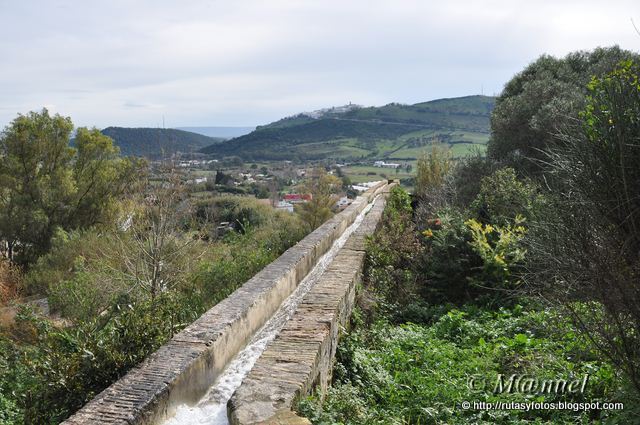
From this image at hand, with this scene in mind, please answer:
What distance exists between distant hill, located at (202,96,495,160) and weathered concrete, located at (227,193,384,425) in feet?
210

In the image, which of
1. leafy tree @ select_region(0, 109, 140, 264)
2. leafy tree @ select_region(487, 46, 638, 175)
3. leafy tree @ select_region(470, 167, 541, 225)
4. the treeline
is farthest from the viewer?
leafy tree @ select_region(0, 109, 140, 264)

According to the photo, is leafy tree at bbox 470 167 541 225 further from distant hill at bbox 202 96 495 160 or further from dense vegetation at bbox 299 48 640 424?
distant hill at bbox 202 96 495 160

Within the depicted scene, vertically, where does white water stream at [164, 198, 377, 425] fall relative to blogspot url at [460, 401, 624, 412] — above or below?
above

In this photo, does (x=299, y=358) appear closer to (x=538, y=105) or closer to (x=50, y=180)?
(x=538, y=105)

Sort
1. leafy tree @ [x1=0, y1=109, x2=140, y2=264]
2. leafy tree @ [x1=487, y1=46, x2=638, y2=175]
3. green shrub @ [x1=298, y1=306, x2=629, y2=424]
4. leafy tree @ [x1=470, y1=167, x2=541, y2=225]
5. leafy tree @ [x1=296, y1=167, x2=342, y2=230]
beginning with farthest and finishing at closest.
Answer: leafy tree @ [x1=0, y1=109, x2=140, y2=264] → leafy tree @ [x1=296, y1=167, x2=342, y2=230] → leafy tree @ [x1=487, y1=46, x2=638, y2=175] → leafy tree @ [x1=470, y1=167, x2=541, y2=225] → green shrub @ [x1=298, y1=306, x2=629, y2=424]

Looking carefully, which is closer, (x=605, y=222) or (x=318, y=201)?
(x=605, y=222)

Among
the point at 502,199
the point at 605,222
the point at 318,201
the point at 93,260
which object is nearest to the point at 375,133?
the point at 318,201

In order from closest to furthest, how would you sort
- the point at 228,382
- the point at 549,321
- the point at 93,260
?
the point at 228,382, the point at 549,321, the point at 93,260

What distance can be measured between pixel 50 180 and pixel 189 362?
20439 millimetres

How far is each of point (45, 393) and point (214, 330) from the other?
1.24 meters

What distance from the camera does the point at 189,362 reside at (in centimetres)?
361

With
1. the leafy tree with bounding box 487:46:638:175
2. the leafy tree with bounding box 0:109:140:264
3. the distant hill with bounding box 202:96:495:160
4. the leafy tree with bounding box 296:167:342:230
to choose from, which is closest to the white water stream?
the leafy tree with bounding box 487:46:638:175

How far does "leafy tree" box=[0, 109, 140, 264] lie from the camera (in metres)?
20.4

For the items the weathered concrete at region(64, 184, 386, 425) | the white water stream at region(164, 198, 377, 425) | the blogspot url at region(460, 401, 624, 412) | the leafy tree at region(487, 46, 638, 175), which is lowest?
the blogspot url at region(460, 401, 624, 412)
